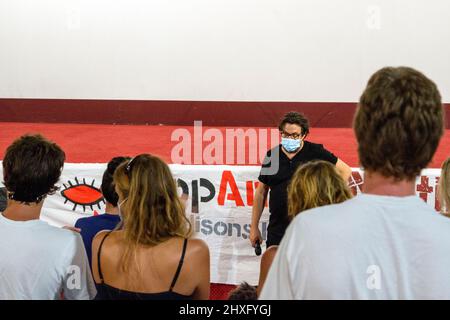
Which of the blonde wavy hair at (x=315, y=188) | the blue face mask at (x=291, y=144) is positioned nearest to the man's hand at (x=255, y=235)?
the blue face mask at (x=291, y=144)

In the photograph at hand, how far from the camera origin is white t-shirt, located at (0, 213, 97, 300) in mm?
1867

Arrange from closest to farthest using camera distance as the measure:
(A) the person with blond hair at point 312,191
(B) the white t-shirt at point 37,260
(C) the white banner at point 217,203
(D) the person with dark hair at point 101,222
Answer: (B) the white t-shirt at point 37,260, (A) the person with blond hair at point 312,191, (D) the person with dark hair at point 101,222, (C) the white banner at point 217,203

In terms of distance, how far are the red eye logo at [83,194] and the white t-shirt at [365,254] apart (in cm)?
336

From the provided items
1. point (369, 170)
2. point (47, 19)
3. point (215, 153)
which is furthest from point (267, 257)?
point (47, 19)

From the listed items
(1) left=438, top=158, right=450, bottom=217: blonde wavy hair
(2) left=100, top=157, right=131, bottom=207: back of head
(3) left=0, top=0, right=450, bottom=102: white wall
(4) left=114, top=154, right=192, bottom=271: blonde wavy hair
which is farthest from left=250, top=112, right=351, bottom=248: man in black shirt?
(3) left=0, top=0, right=450, bottom=102: white wall

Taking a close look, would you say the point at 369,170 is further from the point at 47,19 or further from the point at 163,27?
the point at 47,19

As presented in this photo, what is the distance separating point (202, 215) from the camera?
4.38 m

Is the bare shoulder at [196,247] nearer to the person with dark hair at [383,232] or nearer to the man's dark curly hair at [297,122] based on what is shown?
the person with dark hair at [383,232]

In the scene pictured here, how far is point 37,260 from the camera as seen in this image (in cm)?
188

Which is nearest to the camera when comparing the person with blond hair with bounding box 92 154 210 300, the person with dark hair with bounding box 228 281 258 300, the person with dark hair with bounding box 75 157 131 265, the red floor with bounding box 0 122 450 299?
the person with dark hair with bounding box 228 281 258 300

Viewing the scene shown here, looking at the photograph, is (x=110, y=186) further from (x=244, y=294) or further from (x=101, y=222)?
(x=244, y=294)

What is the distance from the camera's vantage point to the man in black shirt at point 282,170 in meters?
3.74

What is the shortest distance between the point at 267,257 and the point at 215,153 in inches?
232

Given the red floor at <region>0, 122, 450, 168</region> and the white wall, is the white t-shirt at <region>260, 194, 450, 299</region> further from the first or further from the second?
the white wall
